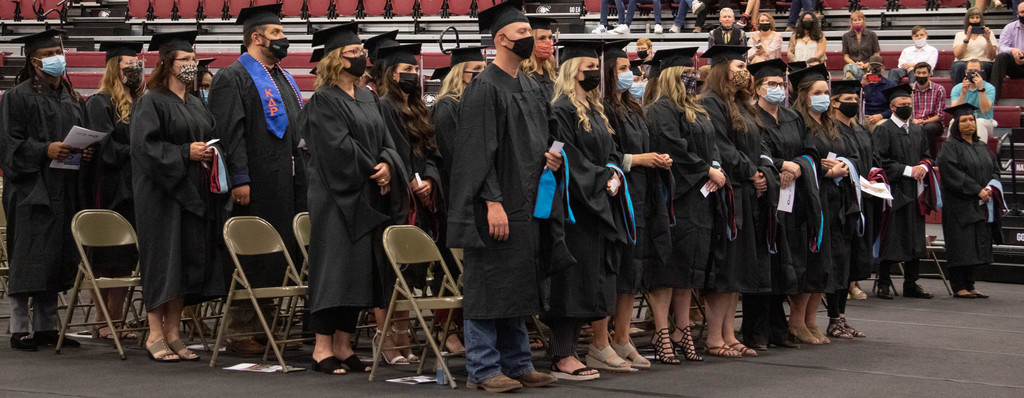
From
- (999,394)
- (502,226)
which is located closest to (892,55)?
(999,394)

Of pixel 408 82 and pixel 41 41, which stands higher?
pixel 41 41

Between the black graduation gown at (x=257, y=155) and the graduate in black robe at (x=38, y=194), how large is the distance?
1.06 metres

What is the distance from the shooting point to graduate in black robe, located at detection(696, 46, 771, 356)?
6.45 meters

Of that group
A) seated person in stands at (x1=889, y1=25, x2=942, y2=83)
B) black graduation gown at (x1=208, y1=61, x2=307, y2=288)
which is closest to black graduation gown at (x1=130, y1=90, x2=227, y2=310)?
black graduation gown at (x1=208, y1=61, x2=307, y2=288)

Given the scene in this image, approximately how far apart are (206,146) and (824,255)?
146 inches

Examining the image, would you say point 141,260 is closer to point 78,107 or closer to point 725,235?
point 78,107

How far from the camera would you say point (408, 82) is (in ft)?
21.6

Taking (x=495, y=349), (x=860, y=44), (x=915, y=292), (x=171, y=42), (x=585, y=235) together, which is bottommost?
(x=915, y=292)

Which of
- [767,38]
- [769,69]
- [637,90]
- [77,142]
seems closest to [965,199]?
[767,38]

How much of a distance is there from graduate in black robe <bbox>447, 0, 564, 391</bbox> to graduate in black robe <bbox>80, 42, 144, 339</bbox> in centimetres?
265

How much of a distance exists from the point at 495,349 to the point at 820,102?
3086mm

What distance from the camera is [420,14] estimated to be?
62.7ft

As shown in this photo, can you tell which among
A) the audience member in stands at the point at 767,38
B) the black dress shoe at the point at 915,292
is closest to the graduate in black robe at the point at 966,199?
the black dress shoe at the point at 915,292

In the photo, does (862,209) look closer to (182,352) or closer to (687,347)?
(687,347)
